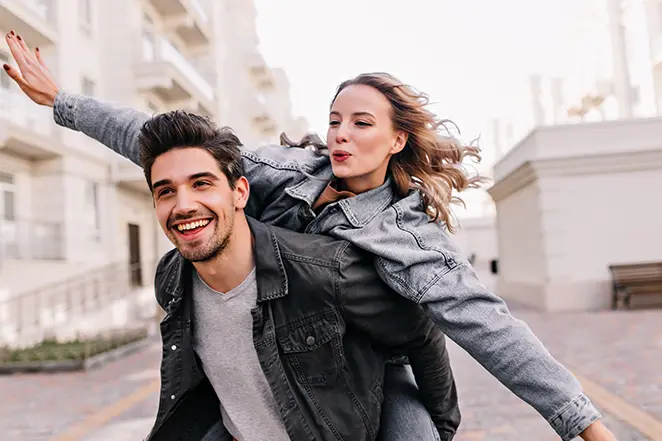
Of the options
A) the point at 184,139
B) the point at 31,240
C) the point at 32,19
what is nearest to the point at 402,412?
the point at 184,139

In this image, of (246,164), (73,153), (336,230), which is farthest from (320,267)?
(73,153)

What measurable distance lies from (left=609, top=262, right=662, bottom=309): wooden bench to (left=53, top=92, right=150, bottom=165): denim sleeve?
45.7ft

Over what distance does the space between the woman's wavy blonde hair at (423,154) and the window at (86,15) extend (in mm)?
19196

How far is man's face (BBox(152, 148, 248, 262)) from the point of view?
2.32 m

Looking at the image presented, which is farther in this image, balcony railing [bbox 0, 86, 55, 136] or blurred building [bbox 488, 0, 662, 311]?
balcony railing [bbox 0, 86, 55, 136]

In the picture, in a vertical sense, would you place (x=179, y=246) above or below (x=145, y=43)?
below

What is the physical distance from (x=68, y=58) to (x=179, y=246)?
17.9m

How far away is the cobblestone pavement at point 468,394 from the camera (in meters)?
5.50

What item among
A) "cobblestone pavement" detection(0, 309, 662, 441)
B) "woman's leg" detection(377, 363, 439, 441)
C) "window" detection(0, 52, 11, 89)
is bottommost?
"cobblestone pavement" detection(0, 309, 662, 441)

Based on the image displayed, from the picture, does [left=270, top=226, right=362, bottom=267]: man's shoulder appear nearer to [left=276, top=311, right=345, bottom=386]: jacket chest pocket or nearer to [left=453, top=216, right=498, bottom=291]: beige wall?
[left=276, top=311, right=345, bottom=386]: jacket chest pocket

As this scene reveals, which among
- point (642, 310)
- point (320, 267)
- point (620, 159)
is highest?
point (620, 159)

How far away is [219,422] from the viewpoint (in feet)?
8.89

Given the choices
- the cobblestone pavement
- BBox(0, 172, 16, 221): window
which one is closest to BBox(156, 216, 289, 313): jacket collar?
the cobblestone pavement

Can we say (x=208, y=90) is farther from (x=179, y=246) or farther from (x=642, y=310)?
(x=179, y=246)
